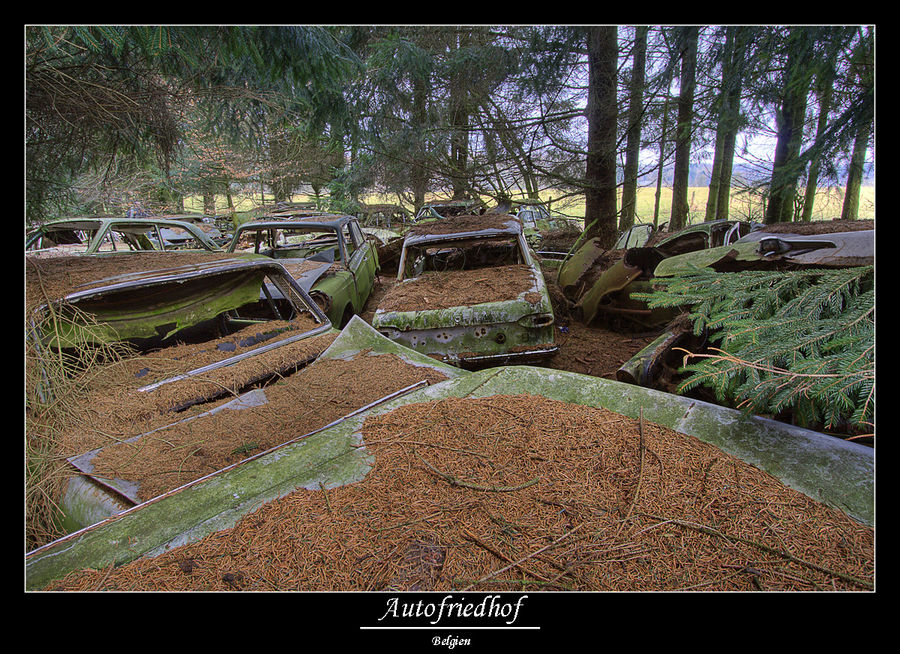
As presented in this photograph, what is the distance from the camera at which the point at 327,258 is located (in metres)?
7.45

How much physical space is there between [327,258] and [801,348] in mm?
6593

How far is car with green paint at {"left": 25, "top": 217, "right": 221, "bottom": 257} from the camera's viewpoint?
283 inches

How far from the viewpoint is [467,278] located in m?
5.56

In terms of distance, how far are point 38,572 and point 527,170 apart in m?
8.67

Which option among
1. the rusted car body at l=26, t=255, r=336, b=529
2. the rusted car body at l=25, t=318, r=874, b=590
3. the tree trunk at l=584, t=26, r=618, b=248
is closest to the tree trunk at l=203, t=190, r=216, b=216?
the tree trunk at l=584, t=26, r=618, b=248

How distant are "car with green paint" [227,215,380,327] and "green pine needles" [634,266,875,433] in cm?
441

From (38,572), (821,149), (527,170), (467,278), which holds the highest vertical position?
(527,170)

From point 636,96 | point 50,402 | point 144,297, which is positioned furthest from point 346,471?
point 636,96

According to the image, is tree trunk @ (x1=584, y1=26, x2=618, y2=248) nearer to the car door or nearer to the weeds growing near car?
the car door

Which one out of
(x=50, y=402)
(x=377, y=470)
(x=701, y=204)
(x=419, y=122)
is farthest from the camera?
(x=701, y=204)

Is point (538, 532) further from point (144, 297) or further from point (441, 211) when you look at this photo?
point (441, 211)
